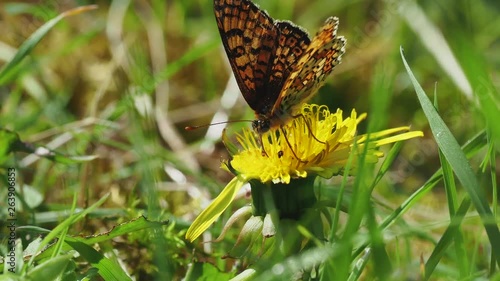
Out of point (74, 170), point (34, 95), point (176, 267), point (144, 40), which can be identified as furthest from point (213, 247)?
point (144, 40)

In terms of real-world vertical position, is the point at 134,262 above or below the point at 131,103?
below

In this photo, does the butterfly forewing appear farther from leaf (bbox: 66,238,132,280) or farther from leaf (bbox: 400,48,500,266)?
leaf (bbox: 66,238,132,280)

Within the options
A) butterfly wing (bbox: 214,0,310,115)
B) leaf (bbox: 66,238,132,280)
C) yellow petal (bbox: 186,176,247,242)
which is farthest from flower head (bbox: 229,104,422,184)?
leaf (bbox: 66,238,132,280)

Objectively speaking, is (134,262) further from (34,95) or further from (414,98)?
(414,98)

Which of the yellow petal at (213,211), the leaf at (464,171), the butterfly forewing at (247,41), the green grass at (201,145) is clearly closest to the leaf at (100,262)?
the green grass at (201,145)

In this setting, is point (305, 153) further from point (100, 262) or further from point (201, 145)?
point (201, 145)

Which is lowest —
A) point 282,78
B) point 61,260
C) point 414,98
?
point 414,98

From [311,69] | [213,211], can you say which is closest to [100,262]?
[213,211]
